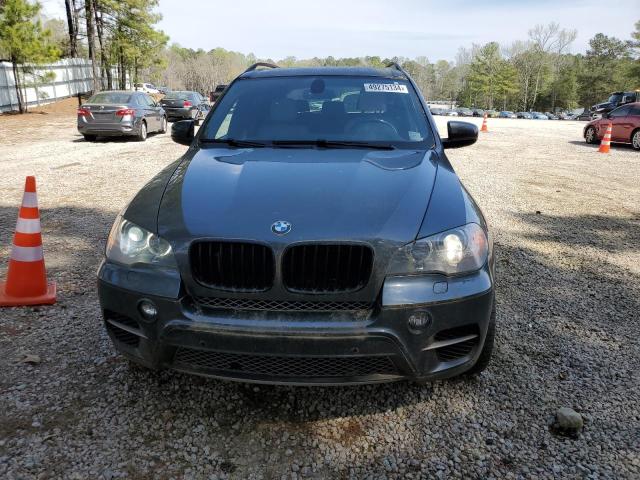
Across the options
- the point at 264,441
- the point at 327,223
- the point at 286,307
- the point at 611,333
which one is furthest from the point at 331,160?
the point at 611,333

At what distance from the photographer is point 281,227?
7.18 feet

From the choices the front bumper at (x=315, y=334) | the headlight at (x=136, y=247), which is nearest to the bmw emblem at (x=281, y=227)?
the front bumper at (x=315, y=334)

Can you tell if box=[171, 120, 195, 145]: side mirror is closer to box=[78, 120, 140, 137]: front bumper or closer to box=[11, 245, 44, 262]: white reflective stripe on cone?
box=[11, 245, 44, 262]: white reflective stripe on cone

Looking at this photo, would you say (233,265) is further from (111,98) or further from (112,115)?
(111,98)

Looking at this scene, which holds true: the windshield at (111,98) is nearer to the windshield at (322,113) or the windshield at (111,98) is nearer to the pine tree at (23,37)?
the pine tree at (23,37)

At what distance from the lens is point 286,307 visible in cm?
216

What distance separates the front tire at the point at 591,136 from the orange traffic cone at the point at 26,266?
18607mm

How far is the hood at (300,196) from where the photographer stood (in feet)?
7.22

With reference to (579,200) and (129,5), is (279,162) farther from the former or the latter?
(129,5)

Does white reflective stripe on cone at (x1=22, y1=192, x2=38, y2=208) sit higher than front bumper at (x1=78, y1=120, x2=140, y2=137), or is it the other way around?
white reflective stripe on cone at (x1=22, y1=192, x2=38, y2=208)

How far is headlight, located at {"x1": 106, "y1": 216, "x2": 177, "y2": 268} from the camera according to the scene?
226 centimetres

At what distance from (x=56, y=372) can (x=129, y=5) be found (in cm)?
3391

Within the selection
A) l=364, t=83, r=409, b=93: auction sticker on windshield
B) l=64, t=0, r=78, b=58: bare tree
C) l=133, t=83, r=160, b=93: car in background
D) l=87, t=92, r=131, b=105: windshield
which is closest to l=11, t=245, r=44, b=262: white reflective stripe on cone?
l=364, t=83, r=409, b=93: auction sticker on windshield

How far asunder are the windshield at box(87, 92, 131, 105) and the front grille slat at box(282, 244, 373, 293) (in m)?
13.8
